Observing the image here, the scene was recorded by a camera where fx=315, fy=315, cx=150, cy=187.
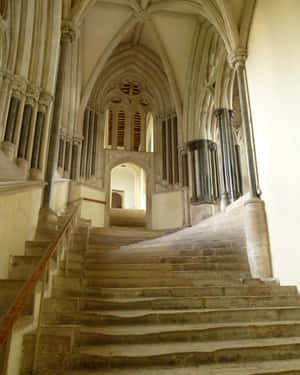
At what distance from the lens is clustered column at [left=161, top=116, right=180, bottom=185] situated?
1143cm

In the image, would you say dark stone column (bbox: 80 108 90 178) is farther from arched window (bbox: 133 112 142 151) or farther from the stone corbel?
the stone corbel

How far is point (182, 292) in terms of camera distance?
384cm

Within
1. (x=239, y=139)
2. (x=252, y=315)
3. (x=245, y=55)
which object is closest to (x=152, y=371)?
(x=252, y=315)

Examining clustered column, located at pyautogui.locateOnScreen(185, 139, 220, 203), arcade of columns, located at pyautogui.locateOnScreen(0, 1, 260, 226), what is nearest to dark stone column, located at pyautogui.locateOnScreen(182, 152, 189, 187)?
arcade of columns, located at pyautogui.locateOnScreen(0, 1, 260, 226)

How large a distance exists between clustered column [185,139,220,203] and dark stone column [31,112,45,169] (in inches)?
226

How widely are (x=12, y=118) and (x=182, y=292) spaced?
402cm

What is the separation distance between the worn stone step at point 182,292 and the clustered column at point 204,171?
19.8ft

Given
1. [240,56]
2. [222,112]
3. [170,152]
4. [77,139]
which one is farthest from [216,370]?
[170,152]

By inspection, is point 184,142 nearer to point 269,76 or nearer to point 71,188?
point 71,188

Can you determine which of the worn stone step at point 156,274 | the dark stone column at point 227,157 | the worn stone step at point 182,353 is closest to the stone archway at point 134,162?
the dark stone column at point 227,157

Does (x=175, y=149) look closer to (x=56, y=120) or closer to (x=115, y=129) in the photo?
(x=115, y=129)

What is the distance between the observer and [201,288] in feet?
12.8

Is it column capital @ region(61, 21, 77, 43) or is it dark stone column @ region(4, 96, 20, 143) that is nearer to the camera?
dark stone column @ region(4, 96, 20, 143)

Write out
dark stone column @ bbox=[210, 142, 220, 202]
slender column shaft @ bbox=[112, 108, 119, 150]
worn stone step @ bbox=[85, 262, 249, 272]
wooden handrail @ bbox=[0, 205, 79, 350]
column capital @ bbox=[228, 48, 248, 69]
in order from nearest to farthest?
wooden handrail @ bbox=[0, 205, 79, 350] < worn stone step @ bbox=[85, 262, 249, 272] < column capital @ bbox=[228, 48, 248, 69] < dark stone column @ bbox=[210, 142, 220, 202] < slender column shaft @ bbox=[112, 108, 119, 150]
